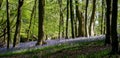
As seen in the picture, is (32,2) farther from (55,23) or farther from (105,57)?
(105,57)

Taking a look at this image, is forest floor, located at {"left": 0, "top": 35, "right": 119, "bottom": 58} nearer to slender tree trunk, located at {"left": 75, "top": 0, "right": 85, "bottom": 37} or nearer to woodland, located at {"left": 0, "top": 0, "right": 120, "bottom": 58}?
woodland, located at {"left": 0, "top": 0, "right": 120, "bottom": 58}

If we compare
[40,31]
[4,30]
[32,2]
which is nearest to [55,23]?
[32,2]

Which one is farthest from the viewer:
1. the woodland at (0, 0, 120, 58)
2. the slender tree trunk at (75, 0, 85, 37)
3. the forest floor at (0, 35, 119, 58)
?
the slender tree trunk at (75, 0, 85, 37)

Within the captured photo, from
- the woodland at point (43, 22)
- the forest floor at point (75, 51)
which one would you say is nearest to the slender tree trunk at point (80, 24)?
the woodland at point (43, 22)

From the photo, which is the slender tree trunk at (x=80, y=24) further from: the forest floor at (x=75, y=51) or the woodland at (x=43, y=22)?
the forest floor at (x=75, y=51)

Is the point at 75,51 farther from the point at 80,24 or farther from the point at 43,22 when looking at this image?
the point at 80,24

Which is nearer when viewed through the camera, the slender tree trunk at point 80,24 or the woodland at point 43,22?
the woodland at point 43,22

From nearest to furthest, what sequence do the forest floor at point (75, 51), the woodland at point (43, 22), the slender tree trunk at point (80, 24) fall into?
the forest floor at point (75, 51), the woodland at point (43, 22), the slender tree trunk at point (80, 24)

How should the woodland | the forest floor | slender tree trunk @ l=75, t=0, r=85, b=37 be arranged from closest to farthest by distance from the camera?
the forest floor
the woodland
slender tree trunk @ l=75, t=0, r=85, b=37

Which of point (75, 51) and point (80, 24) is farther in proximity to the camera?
point (80, 24)

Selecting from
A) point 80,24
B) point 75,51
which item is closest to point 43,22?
point 75,51

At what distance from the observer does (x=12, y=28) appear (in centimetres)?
4569

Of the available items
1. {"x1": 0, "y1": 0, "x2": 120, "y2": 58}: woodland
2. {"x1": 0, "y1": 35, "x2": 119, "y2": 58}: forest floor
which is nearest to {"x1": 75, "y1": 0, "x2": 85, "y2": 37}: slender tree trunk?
{"x1": 0, "y1": 0, "x2": 120, "y2": 58}: woodland

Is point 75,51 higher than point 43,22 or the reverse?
the reverse
